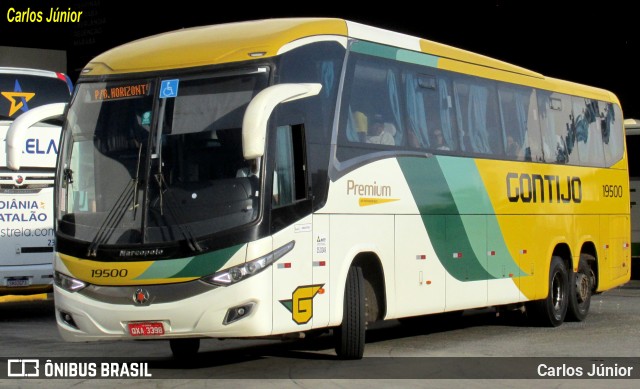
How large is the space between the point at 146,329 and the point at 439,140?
4819 millimetres

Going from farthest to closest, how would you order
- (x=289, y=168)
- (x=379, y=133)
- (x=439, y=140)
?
(x=439, y=140) < (x=379, y=133) < (x=289, y=168)

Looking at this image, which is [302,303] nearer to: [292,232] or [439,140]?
[292,232]

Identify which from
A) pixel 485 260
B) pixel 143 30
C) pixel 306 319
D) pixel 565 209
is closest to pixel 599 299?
pixel 565 209

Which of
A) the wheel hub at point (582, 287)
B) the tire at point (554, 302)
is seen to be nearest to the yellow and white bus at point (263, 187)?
the tire at point (554, 302)

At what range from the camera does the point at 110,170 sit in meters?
12.0

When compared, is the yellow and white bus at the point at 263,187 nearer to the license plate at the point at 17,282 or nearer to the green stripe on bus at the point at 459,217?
the green stripe on bus at the point at 459,217

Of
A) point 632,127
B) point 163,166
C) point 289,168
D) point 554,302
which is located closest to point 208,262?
point 163,166

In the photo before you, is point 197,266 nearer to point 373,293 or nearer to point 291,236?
point 291,236

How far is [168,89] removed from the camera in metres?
12.0

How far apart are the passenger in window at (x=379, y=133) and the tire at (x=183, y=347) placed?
287 cm

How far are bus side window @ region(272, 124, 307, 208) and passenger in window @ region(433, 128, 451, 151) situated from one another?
2984mm

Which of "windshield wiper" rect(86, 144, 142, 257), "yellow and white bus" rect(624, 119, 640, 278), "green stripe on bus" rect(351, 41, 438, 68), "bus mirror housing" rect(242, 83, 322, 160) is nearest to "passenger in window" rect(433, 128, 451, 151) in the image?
"green stripe on bus" rect(351, 41, 438, 68)

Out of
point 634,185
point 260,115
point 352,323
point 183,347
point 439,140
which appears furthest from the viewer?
point 634,185

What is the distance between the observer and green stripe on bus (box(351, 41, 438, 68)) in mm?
13312
